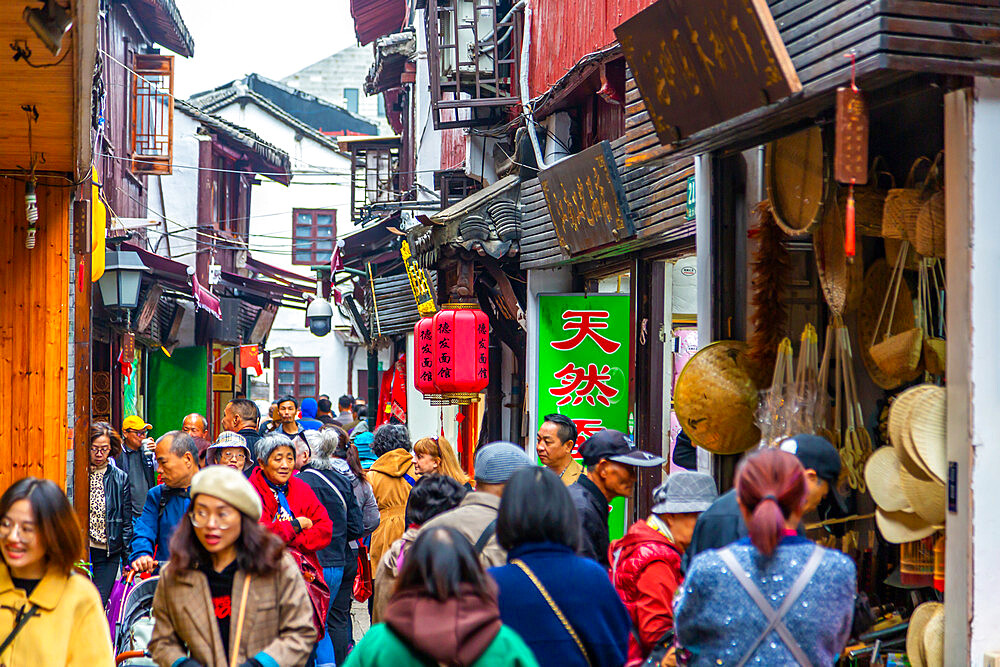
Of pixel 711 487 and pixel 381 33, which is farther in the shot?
pixel 381 33

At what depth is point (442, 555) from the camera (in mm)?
3621

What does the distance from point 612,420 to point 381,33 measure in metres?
19.7

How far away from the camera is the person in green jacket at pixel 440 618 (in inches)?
140

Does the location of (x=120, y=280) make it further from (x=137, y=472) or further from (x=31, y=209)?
(x=31, y=209)

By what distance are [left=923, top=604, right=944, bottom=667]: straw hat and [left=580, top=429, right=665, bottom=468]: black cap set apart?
1811mm

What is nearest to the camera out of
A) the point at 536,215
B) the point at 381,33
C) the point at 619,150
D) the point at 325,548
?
the point at 325,548

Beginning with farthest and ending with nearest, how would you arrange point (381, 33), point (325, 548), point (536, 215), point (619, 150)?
1. point (381, 33)
2. point (536, 215)
3. point (619, 150)
4. point (325, 548)

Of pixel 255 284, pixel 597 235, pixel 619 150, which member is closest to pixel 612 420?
pixel 597 235

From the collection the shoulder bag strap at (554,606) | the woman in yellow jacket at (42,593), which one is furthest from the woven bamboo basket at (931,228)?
the woman in yellow jacket at (42,593)

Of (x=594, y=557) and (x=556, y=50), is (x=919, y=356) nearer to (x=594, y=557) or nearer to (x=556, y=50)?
(x=594, y=557)

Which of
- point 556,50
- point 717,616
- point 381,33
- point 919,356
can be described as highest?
point 381,33

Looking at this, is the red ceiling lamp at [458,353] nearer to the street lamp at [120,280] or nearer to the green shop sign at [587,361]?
the green shop sign at [587,361]

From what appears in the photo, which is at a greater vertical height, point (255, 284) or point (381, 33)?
point (381, 33)

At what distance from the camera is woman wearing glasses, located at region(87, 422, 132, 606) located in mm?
9438
